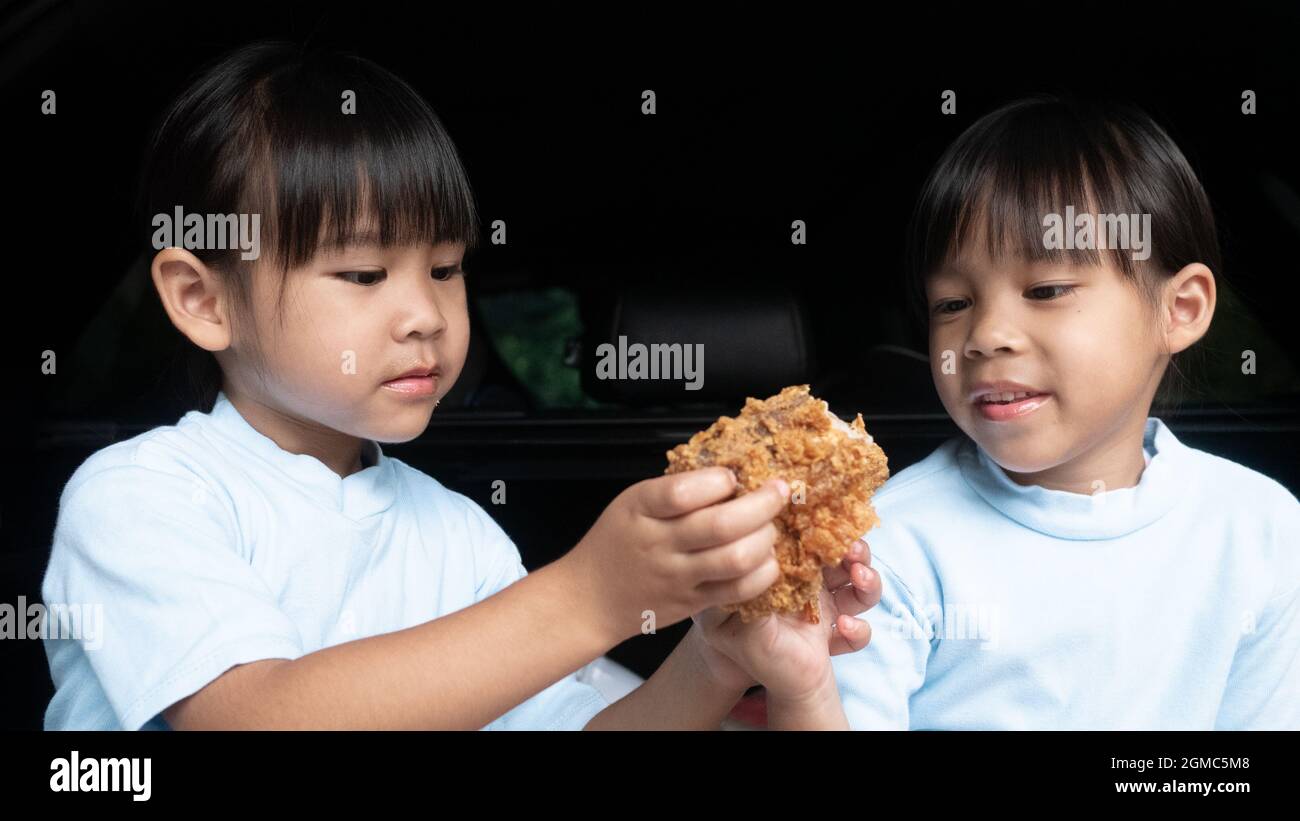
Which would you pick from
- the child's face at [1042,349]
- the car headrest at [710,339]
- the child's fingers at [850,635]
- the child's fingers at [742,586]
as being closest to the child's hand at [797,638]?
the child's fingers at [850,635]

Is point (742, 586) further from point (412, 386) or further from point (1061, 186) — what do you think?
point (1061, 186)

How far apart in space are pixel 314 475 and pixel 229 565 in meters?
0.21

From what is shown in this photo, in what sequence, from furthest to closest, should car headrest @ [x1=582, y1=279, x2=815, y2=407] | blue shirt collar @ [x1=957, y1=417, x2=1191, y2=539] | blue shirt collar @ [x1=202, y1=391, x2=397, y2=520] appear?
car headrest @ [x1=582, y1=279, x2=815, y2=407] < blue shirt collar @ [x1=957, y1=417, x2=1191, y2=539] < blue shirt collar @ [x1=202, y1=391, x2=397, y2=520]

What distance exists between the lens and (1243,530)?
4.76ft

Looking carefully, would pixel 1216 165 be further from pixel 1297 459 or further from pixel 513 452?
pixel 513 452

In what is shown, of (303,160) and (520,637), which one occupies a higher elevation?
(303,160)

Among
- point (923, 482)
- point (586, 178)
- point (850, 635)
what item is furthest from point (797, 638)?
point (586, 178)

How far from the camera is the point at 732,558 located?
981mm

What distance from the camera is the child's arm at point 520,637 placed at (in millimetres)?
1000

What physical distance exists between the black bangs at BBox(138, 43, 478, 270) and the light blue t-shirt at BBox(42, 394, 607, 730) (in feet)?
0.77

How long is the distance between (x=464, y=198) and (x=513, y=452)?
2.37ft

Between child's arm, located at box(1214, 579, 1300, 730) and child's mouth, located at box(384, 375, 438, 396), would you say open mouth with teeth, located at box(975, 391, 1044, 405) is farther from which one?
child's mouth, located at box(384, 375, 438, 396)

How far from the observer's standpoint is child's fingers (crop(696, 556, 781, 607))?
1.02 meters

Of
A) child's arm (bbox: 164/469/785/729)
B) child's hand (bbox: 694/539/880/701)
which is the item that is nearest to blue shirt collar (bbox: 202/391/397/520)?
child's arm (bbox: 164/469/785/729)
